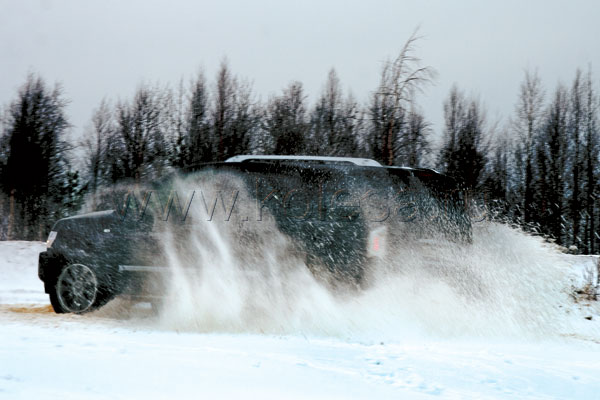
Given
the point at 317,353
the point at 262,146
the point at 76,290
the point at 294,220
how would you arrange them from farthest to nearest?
the point at 262,146, the point at 76,290, the point at 294,220, the point at 317,353

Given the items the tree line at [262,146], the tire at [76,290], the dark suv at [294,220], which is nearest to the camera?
the dark suv at [294,220]

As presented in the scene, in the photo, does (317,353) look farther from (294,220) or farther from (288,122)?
(288,122)

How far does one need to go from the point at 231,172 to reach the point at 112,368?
254 centimetres

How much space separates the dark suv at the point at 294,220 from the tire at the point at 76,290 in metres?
0.01

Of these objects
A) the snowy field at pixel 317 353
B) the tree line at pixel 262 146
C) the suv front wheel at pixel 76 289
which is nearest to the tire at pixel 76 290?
the suv front wheel at pixel 76 289

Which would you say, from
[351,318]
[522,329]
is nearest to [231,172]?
[351,318]

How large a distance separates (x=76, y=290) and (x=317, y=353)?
112 inches

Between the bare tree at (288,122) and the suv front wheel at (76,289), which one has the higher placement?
the bare tree at (288,122)

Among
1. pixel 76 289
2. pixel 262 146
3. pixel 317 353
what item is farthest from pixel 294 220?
pixel 262 146

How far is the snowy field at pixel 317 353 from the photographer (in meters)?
3.27

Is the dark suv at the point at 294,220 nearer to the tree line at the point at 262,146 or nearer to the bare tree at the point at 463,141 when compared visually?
the tree line at the point at 262,146

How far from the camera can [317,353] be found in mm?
4188

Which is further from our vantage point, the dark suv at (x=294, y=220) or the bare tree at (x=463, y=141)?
the bare tree at (x=463, y=141)

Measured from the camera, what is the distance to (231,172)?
5559mm
